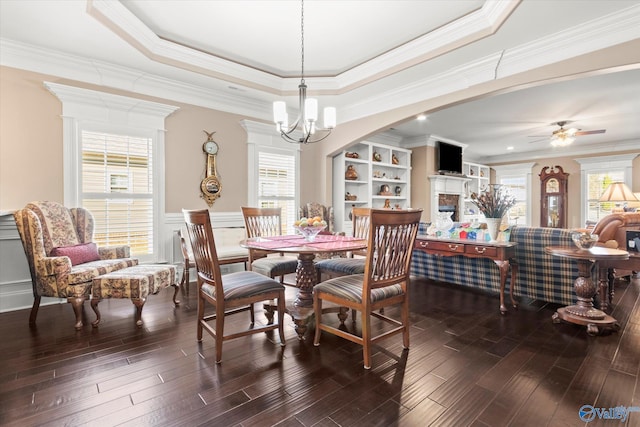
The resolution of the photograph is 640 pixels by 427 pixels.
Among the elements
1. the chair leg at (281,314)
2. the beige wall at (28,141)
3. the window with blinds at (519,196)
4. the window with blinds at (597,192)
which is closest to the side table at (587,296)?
the chair leg at (281,314)

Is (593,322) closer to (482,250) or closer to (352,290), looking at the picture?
(482,250)

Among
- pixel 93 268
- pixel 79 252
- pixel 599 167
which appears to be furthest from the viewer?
pixel 599 167

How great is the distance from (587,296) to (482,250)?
3.00 feet

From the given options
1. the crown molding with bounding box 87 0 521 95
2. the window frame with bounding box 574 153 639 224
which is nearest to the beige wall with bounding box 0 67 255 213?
the crown molding with bounding box 87 0 521 95

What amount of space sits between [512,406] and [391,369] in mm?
683

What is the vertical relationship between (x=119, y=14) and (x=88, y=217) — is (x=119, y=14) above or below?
above

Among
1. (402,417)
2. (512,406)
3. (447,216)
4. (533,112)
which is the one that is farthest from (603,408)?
(533,112)

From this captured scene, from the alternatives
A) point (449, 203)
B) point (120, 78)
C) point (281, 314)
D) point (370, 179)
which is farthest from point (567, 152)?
point (120, 78)

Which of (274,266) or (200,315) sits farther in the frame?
(274,266)

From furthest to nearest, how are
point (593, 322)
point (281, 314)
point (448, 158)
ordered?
point (448, 158) < point (593, 322) < point (281, 314)

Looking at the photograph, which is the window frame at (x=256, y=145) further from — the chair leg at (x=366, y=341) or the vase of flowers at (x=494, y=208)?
the chair leg at (x=366, y=341)

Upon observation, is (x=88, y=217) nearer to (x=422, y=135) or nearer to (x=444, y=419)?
(x=444, y=419)

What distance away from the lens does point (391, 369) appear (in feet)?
6.85

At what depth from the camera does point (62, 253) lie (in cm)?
304
